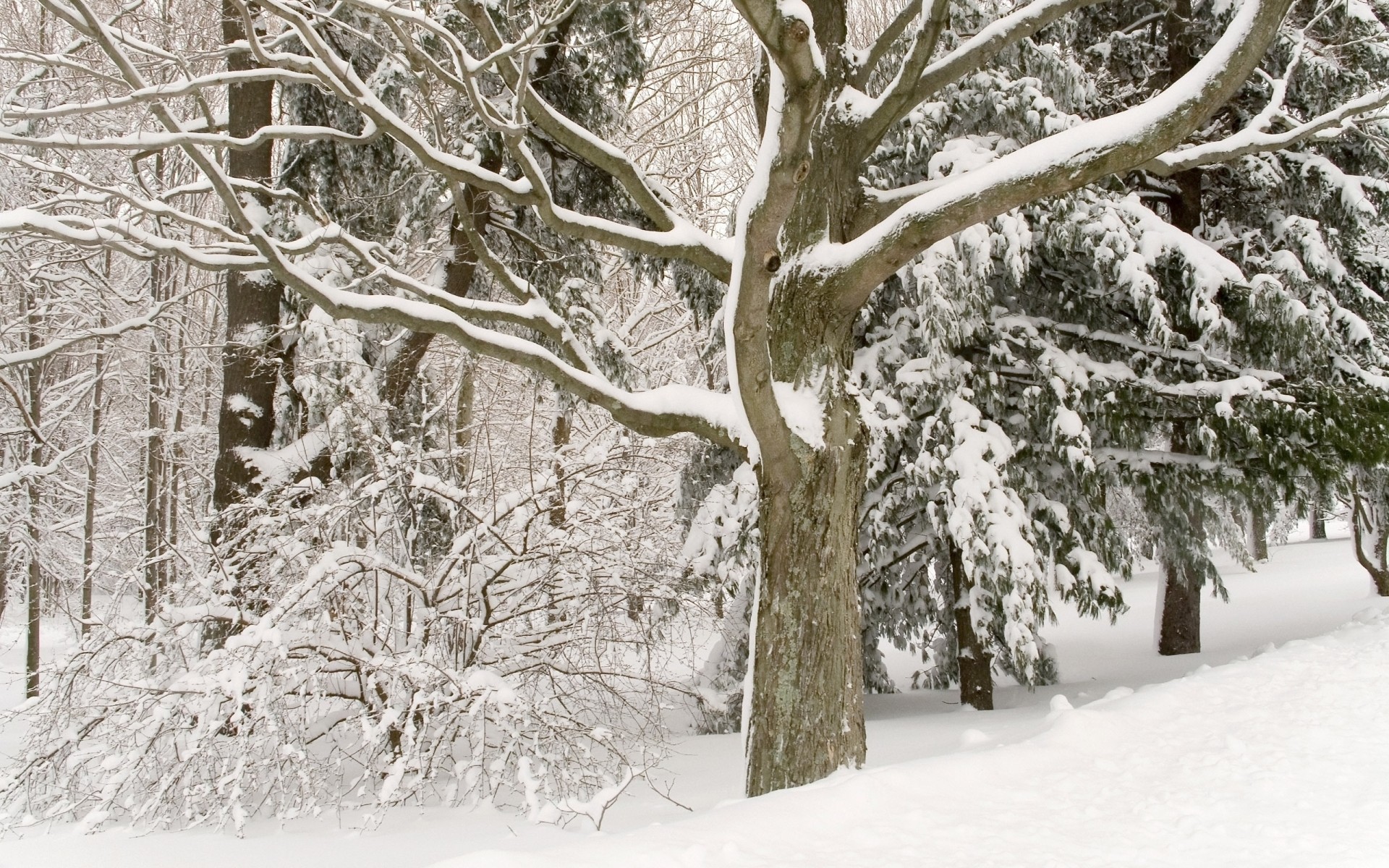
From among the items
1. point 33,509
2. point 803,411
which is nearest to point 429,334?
point 803,411

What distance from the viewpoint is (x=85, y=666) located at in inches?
217

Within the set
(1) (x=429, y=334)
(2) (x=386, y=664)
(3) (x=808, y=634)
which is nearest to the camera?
(3) (x=808, y=634)

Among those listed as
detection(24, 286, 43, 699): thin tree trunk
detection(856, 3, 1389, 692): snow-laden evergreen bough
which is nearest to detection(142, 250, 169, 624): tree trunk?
detection(24, 286, 43, 699): thin tree trunk

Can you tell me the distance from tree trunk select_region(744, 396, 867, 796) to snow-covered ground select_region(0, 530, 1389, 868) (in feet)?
1.07

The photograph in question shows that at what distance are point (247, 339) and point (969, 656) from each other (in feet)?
22.4

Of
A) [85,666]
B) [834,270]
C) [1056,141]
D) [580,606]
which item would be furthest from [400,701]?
[1056,141]

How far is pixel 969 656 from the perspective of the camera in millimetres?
7918

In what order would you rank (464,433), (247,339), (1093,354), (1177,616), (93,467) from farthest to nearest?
1. (93,467)
2. (1177,616)
3. (1093,354)
4. (247,339)
5. (464,433)

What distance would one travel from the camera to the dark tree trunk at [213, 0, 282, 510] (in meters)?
7.69

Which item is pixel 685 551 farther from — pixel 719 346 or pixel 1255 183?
pixel 1255 183

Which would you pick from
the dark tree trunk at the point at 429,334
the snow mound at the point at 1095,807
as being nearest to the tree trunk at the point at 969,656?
the snow mound at the point at 1095,807

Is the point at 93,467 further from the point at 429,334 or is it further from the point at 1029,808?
the point at 1029,808

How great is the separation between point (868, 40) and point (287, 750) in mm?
11896

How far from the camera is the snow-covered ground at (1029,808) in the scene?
3215mm
